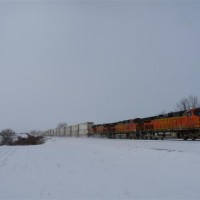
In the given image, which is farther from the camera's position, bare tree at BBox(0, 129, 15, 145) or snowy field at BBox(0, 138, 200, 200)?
bare tree at BBox(0, 129, 15, 145)

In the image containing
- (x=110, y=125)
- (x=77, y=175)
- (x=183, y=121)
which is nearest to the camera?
(x=77, y=175)

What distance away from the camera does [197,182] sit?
8.18 metres

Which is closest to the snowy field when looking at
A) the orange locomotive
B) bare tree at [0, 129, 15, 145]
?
the orange locomotive

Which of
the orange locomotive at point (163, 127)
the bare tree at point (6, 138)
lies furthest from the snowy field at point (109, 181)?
the bare tree at point (6, 138)

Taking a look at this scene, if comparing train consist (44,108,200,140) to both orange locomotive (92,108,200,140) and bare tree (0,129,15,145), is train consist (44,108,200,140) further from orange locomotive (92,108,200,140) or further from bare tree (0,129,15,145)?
bare tree (0,129,15,145)

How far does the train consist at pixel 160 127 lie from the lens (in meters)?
27.8

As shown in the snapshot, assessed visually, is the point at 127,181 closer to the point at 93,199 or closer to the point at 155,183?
the point at 155,183

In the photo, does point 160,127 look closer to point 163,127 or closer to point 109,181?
point 163,127

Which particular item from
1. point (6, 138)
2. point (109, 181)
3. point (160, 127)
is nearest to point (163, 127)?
point (160, 127)

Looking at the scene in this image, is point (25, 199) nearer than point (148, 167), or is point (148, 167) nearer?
point (25, 199)

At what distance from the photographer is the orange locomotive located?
27750 millimetres

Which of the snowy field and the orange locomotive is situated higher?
the orange locomotive

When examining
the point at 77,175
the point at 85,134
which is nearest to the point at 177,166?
the point at 77,175

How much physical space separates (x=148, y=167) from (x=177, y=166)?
1.06 meters
